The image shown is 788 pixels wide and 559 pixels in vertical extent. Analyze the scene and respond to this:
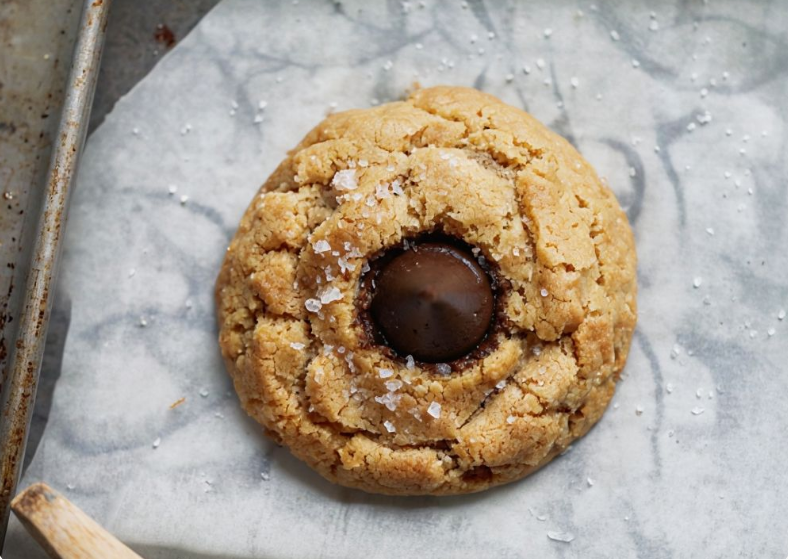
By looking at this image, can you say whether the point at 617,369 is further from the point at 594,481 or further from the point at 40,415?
the point at 40,415

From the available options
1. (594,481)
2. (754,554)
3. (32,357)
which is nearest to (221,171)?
(32,357)

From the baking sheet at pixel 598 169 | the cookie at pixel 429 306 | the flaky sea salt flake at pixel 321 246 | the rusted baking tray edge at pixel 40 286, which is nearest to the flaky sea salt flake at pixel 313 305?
the cookie at pixel 429 306

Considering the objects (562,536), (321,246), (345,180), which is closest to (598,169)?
(345,180)

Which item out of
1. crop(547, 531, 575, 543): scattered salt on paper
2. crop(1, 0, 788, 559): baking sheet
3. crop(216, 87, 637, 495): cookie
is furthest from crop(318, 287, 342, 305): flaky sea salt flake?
crop(547, 531, 575, 543): scattered salt on paper

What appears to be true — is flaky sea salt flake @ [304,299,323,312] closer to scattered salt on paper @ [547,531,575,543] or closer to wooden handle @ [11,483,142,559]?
wooden handle @ [11,483,142,559]

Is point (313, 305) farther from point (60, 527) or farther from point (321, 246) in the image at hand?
point (60, 527)

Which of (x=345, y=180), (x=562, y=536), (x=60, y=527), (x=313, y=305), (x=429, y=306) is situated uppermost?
(x=345, y=180)
